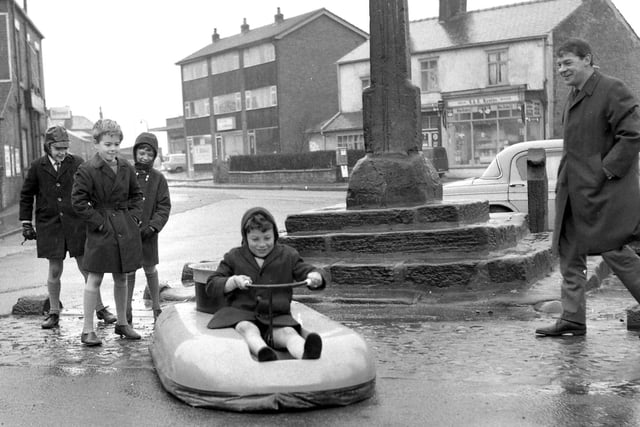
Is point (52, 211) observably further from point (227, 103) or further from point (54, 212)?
point (227, 103)

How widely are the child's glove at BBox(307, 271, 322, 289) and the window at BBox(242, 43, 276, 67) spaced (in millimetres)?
50862

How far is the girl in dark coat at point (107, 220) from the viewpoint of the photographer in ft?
22.2

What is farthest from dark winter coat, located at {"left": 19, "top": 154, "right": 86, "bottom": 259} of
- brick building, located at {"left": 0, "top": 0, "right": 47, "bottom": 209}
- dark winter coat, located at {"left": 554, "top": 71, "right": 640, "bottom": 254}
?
brick building, located at {"left": 0, "top": 0, "right": 47, "bottom": 209}

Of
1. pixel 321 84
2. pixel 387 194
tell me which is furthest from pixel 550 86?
pixel 387 194

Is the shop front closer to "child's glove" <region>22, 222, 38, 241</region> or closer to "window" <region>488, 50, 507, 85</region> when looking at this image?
"window" <region>488, 50, 507, 85</region>

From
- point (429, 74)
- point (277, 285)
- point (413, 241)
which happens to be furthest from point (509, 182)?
point (429, 74)

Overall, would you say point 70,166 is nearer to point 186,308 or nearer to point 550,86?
point 186,308

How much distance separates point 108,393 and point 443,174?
33164mm

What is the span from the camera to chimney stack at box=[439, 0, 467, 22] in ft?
144

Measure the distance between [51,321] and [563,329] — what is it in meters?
4.49

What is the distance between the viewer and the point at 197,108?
212ft

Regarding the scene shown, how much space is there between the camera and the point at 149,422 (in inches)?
180

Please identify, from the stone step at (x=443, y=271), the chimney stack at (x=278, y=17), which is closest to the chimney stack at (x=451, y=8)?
the chimney stack at (x=278, y=17)

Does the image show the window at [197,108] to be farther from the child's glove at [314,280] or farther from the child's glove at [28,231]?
the child's glove at [314,280]
